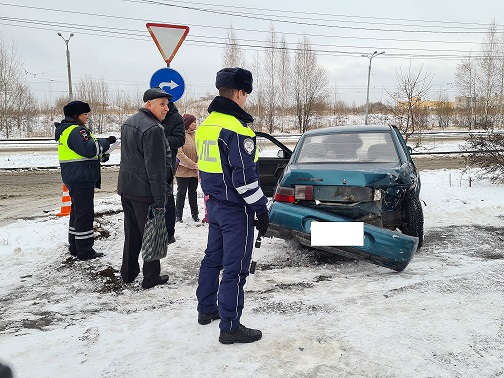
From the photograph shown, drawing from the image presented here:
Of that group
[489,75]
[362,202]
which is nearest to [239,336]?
[362,202]

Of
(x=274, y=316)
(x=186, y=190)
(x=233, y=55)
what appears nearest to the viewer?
(x=274, y=316)

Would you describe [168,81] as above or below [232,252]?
above

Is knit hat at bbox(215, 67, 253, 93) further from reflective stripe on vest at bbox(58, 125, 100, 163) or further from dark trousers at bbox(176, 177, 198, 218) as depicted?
dark trousers at bbox(176, 177, 198, 218)

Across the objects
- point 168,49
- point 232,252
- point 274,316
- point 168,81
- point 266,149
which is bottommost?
point 274,316

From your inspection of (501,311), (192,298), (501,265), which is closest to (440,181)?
(501,265)

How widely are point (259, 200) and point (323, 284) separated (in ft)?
5.26

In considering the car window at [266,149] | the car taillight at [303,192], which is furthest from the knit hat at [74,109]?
the car window at [266,149]

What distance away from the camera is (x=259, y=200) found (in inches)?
106

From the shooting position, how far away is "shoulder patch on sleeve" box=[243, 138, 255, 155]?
8.68 ft

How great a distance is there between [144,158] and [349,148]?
9.07 ft

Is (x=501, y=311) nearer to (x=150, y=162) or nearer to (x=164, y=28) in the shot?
(x=150, y=162)

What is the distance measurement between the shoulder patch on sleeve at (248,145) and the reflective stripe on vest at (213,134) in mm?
43

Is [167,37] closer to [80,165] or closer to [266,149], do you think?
[80,165]

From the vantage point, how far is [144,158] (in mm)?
3621
